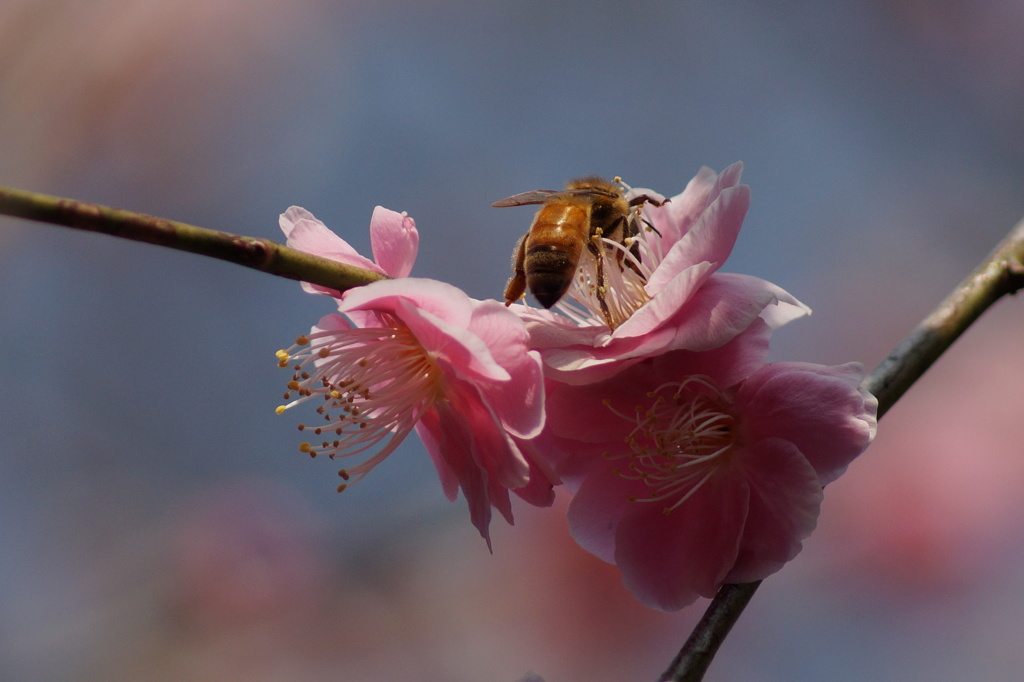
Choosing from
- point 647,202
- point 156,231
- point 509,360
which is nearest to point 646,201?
point 647,202

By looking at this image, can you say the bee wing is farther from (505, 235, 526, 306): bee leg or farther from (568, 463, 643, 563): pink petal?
(568, 463, 643, 563): pink petal

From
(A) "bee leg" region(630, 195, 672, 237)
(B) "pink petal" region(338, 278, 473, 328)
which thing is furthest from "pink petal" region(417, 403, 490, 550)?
(A) "bee leg" region(630, 195, 672, 237)

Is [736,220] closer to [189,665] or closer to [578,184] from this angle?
[578,184]

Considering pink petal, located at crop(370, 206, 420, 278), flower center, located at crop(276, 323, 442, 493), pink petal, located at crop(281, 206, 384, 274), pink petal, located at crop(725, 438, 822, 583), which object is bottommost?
flower center, located at crop(276, 323, 442, 493)

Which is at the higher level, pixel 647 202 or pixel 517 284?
pixel 647 202

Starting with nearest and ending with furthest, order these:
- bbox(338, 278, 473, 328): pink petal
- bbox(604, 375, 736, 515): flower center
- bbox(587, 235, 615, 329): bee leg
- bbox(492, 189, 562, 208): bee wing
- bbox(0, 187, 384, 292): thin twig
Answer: bbox(0, 187, 384, 292): thin twig
bbox(338, 278, 473, 328): pink petal
bbox(604, 375, 736, 515): flower center
bbox(587, 235, 615, 329): bee leg
bbox(492, 189, 562, 208): bee wing

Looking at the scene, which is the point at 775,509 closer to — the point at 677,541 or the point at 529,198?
the point at 677,541

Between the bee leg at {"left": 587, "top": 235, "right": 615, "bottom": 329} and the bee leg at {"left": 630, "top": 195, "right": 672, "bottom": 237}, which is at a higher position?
the bee leg at {"left": 630, "top": 195, "right": 672, "bottom": 237}
